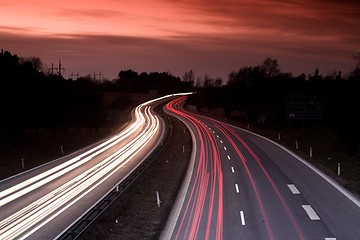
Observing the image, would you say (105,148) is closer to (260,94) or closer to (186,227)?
(186,227)

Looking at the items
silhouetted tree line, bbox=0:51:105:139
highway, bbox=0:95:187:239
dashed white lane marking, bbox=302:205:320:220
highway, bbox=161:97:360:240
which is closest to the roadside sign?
highway, bbox=161:97:360:240

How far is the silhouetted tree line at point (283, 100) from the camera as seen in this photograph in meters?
67.4

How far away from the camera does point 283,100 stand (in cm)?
9081

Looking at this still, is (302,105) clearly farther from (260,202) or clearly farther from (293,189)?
(260,202)

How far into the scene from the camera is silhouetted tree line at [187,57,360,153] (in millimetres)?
67438

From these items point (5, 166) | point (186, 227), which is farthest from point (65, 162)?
point (186, 227)

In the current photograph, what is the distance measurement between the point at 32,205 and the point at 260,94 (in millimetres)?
102339

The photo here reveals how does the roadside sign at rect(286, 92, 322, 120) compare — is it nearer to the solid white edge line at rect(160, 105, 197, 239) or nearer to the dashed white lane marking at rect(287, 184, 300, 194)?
the solid white edge line at rect(160, 105, 197, 239)

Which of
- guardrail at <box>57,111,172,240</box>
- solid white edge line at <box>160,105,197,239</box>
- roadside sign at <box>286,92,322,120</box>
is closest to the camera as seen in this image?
guardrail at <box>57,111,172,240</box>

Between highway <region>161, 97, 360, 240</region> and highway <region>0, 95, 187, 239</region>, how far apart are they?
6203mm

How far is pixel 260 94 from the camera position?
420 feet

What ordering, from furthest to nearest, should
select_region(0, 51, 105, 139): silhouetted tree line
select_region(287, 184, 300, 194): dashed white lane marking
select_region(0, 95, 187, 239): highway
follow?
select_region(0, 51, 105, 139): silhouetted tree line, select_region(287, 184, 300, 194): dashed white lane marking, select_region(0, 95, 187, 239): highway

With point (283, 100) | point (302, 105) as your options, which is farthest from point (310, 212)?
point (283, 100)

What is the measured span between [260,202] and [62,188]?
15.0 m
